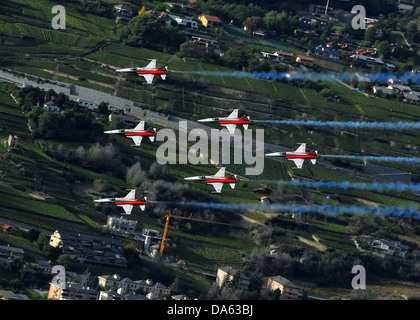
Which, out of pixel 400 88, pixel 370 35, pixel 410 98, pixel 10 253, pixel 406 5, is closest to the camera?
pixel 10 253

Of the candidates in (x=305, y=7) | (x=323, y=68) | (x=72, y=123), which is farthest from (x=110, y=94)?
(x=305, y=7)

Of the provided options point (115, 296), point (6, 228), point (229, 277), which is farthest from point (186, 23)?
point (115, 296)

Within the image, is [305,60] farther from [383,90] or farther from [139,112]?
[139,112]

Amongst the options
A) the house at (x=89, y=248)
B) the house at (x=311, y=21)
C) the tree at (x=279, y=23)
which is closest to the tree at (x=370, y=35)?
the house at (x=311, y=21)

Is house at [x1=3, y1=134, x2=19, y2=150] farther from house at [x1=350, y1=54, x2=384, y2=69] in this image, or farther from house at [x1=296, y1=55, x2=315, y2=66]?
house at [x1=350, y1=54, x2=384, y2=69]
